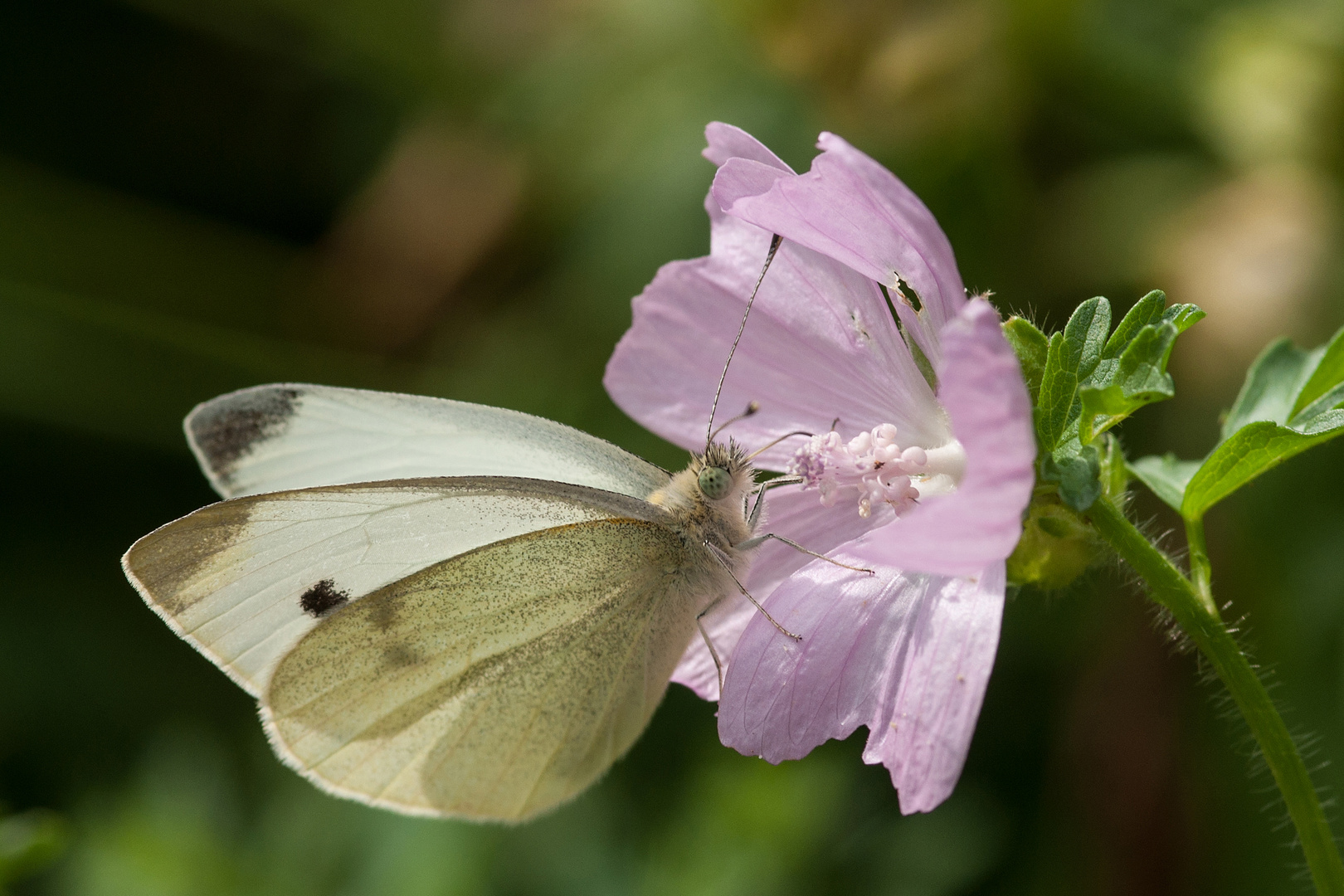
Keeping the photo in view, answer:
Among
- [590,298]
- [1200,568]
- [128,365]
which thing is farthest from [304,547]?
[128,365]

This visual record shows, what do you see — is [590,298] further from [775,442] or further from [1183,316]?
[1183,316]

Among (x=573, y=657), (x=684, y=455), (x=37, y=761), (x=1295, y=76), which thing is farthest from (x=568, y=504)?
(x=1295, y=76)

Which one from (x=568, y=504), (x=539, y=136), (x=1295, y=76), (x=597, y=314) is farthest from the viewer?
(x=539, y=136)

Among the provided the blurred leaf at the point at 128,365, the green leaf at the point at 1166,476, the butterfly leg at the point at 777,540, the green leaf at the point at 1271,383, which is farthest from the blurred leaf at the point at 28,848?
the blurred leaf at the point at 128,365

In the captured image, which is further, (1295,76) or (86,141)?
(86,141)

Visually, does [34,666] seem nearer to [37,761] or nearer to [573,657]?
[37,761]

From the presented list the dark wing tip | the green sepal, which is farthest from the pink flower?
the dark wing tip
